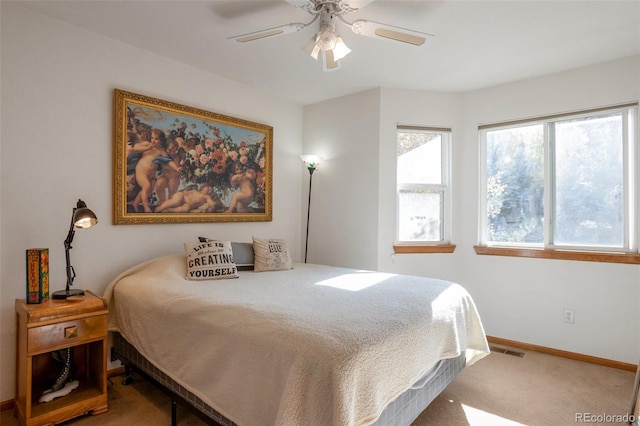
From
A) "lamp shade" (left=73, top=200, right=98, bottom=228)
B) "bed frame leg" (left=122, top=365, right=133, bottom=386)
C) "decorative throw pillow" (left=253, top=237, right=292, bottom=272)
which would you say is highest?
"lamp shade" (left=73, top=200, right=98, bottom=228)

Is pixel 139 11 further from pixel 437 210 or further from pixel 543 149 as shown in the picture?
pixel 543 149

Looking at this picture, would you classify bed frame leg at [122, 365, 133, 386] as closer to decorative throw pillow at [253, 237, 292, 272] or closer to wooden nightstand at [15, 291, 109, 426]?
wooden nightstand at [15, 291, 109, 426]

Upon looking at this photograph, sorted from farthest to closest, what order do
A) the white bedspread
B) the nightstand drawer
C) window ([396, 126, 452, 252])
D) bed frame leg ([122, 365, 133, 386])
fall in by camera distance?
1. window ([396, 126, 452, 252])
2. bed frame leg ([122, 365, 133, 386])
3. the nightstand drawer
4. the white bedspread

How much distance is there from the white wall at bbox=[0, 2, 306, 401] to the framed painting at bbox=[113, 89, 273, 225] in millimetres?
97

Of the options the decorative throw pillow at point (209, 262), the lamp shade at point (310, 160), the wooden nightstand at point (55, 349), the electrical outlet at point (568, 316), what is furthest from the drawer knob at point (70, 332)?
the electrical outlet at point (568, 316)

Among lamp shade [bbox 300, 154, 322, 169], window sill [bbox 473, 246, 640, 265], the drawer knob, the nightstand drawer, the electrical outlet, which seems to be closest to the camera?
the nightstand drawer

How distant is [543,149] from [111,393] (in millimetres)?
4139

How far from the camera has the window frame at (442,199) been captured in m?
3.57

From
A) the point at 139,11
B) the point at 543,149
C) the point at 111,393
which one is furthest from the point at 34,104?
the point at 543,149

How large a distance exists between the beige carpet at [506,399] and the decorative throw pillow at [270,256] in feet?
3.87

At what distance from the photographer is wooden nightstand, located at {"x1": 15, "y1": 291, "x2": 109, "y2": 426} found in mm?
1863

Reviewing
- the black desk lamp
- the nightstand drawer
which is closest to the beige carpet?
the nightstand drawer

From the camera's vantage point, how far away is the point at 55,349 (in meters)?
1.93

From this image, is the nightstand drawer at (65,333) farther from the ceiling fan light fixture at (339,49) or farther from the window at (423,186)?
the window at (423,186)
